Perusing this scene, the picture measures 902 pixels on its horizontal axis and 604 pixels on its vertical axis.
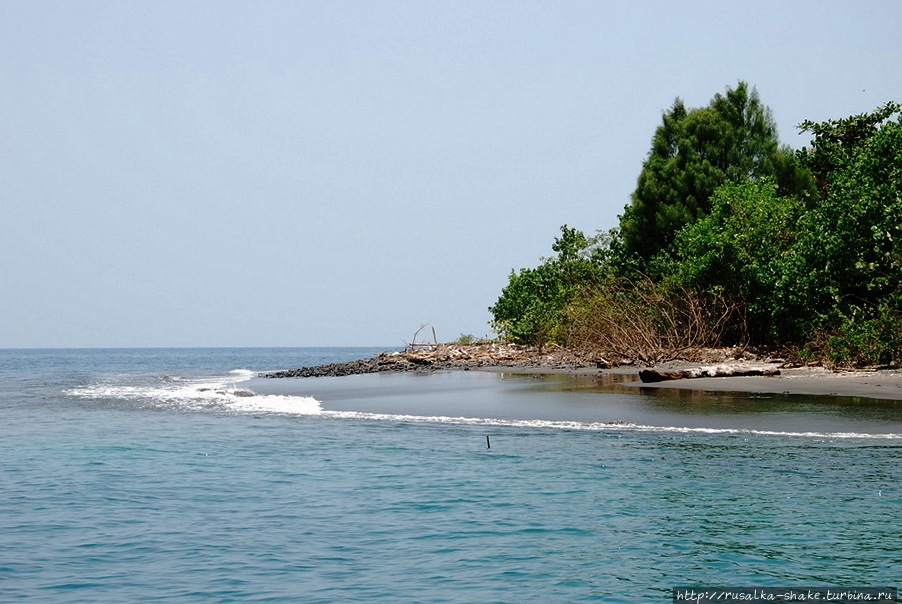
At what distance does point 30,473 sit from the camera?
14.3m

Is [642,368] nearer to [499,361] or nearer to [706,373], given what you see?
[706,373]

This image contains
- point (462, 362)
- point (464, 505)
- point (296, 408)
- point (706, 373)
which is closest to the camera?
point (464, 505)

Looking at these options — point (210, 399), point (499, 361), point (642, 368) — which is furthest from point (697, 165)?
point (210, 399)

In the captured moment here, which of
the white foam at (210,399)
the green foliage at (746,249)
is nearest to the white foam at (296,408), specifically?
the white foam at (210,399)

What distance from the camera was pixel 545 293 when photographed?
5269cm

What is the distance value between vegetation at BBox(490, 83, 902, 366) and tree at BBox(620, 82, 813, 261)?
7 centimetres

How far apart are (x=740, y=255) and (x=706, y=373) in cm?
872

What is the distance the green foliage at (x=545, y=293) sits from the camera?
4631 centimetres

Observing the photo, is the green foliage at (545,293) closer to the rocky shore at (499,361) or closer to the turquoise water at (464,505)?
the rocky shore at (499,361)

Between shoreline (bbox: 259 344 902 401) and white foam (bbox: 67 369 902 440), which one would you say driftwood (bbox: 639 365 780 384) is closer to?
shoreline (bbox: 259 344 902 401)

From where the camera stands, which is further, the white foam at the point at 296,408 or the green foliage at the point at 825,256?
the green foliage at the point at 825,256

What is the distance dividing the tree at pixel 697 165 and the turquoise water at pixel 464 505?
25315mm

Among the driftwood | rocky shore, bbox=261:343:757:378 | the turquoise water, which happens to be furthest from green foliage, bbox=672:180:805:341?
the turquoise water

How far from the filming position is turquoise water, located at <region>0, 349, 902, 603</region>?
7996 mm
